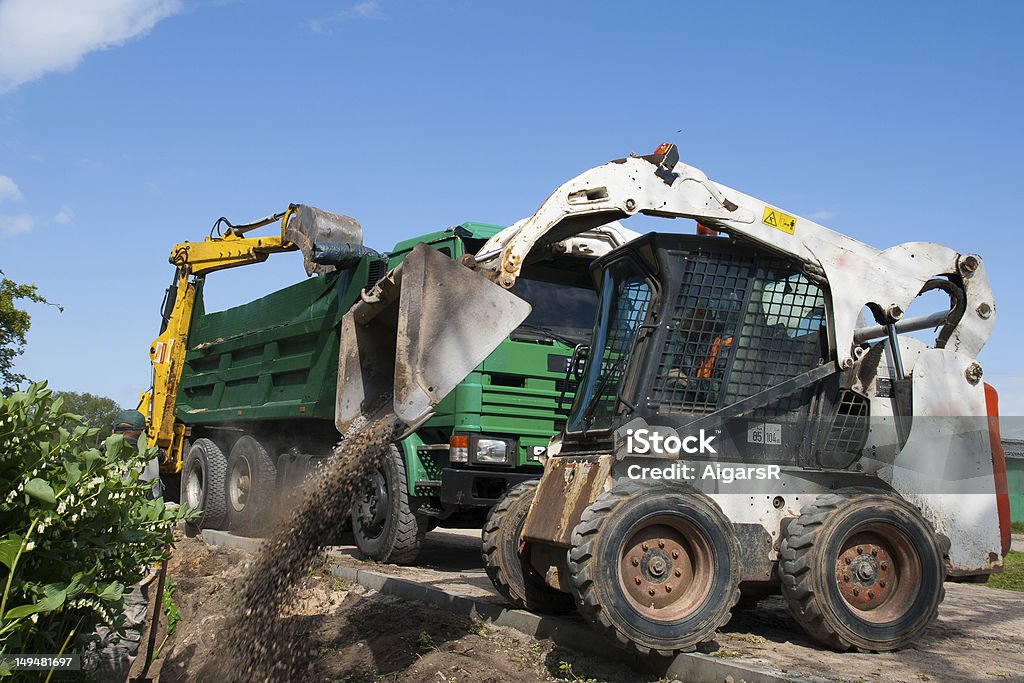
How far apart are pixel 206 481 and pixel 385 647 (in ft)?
23.3

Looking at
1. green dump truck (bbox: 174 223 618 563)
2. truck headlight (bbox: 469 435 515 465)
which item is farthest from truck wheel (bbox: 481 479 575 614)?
truck headlight (bbox: 469 435 515 465)

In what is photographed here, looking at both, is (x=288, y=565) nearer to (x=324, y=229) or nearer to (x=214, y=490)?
(x=324, y=229)

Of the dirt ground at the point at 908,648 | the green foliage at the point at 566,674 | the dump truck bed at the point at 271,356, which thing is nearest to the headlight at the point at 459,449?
the dirt ground at the point at 908,648

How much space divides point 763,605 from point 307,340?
5.79 m

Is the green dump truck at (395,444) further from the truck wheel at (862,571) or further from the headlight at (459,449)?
the truck wheel at (862,571)

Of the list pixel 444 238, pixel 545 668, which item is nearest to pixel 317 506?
pixel 545 668

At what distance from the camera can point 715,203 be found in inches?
206

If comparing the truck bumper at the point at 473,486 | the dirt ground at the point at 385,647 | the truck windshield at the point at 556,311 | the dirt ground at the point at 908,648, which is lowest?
the dirt ground at the point at 385,647

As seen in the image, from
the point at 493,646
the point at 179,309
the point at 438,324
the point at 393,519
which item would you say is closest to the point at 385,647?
the point at 493,646

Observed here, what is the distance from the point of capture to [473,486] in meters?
7.47

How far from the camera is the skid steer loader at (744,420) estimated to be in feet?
15.0

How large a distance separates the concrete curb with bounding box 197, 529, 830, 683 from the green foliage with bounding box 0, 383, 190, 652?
193 centimetres

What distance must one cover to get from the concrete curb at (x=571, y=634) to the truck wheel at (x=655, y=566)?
137 mm

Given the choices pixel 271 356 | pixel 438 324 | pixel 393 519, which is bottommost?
pixel 393 519
